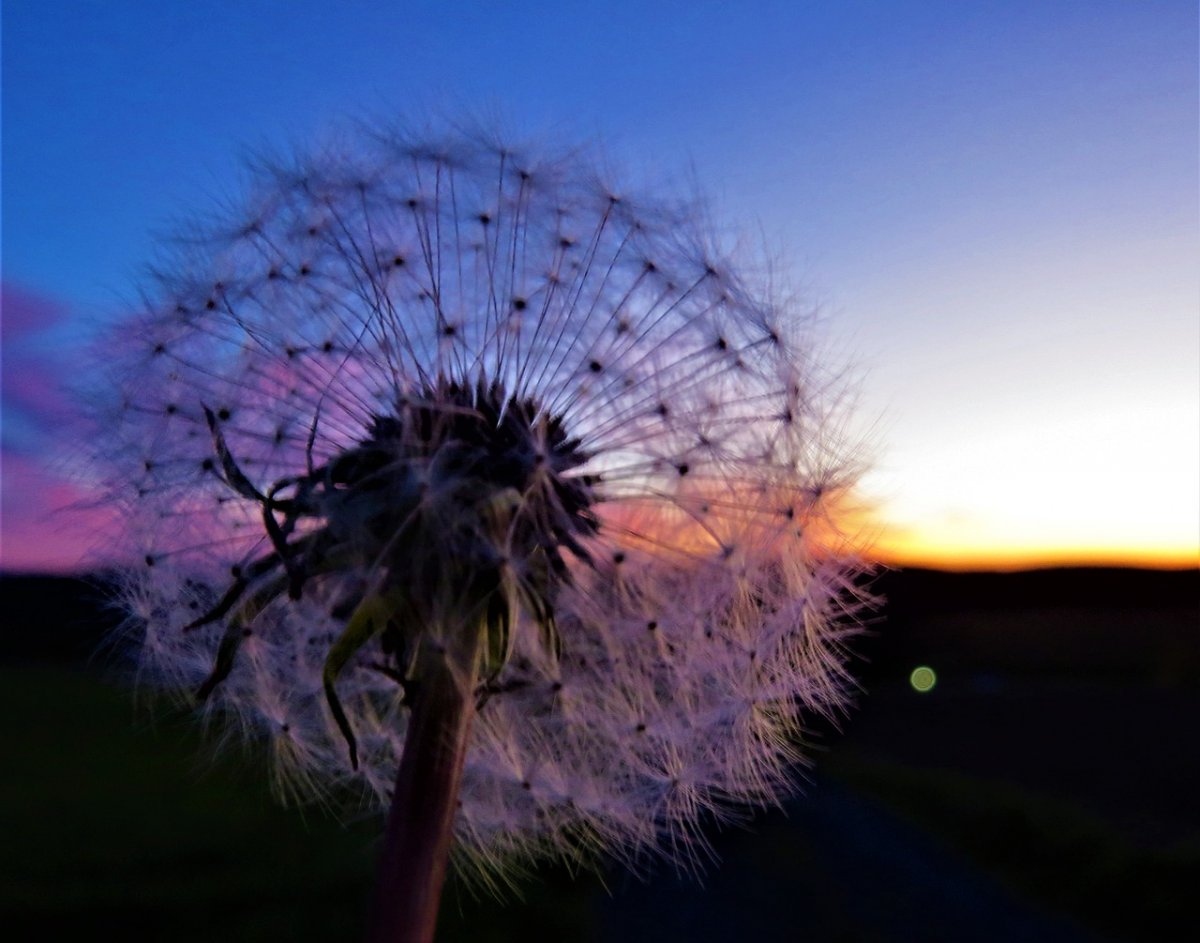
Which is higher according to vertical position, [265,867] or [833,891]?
[265,867]

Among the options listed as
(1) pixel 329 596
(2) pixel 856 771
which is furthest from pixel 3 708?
(2) pixel 856 771

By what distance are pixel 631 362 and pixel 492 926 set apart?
549 cm

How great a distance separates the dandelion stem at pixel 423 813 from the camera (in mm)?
2609

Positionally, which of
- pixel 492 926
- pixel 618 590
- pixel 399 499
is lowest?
pixel 492 926

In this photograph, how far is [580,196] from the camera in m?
3.49

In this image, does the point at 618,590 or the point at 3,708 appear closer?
the point at 618,590

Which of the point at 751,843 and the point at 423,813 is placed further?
the point at 751,843

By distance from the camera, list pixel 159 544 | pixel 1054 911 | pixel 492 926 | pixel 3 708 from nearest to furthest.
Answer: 1. pixel 159 544
2. pixel 492 926
3. pixel 3 708
4. pixel 1054 911

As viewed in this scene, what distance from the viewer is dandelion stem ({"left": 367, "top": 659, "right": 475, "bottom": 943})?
2609 millimetres

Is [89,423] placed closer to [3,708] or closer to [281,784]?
[281,784]

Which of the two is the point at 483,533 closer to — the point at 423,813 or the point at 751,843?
the point at 423,813

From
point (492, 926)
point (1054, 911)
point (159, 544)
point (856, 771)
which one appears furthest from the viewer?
point (856, 771)

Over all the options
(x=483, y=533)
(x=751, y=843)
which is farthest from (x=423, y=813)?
(x=751, y=843)

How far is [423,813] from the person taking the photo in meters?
2.70
